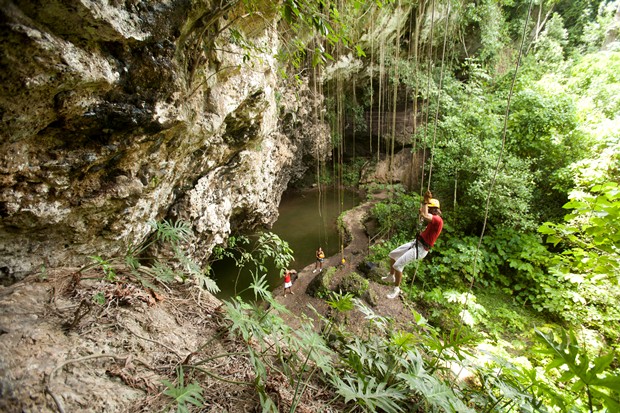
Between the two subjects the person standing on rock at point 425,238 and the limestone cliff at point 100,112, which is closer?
the limestone cliff at point 100,112

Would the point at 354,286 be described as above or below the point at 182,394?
below

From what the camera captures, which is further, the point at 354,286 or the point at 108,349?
the point at 354,286

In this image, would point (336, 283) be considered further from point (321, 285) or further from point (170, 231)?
point (170, 231)

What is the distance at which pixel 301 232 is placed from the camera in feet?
30.4

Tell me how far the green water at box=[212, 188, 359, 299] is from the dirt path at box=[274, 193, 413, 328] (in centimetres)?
58

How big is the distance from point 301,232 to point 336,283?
3845mm

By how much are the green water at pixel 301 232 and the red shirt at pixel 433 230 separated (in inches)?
122

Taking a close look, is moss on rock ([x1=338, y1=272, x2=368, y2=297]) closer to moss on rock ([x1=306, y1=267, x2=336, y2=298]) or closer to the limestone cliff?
moss on rock ([x1=306, y1=267, x2=336, y2=298])

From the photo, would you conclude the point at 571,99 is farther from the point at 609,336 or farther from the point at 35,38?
the point at 35,38

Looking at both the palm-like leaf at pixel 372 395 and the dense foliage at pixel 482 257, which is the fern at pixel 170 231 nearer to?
the dense foliage at pixel 482 257

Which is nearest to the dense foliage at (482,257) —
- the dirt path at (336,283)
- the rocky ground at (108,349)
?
the rocky ground at (108,349)

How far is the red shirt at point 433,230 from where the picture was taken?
350cm

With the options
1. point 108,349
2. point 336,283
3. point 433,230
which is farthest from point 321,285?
point 108,349

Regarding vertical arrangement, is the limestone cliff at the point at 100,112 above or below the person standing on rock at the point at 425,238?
above
